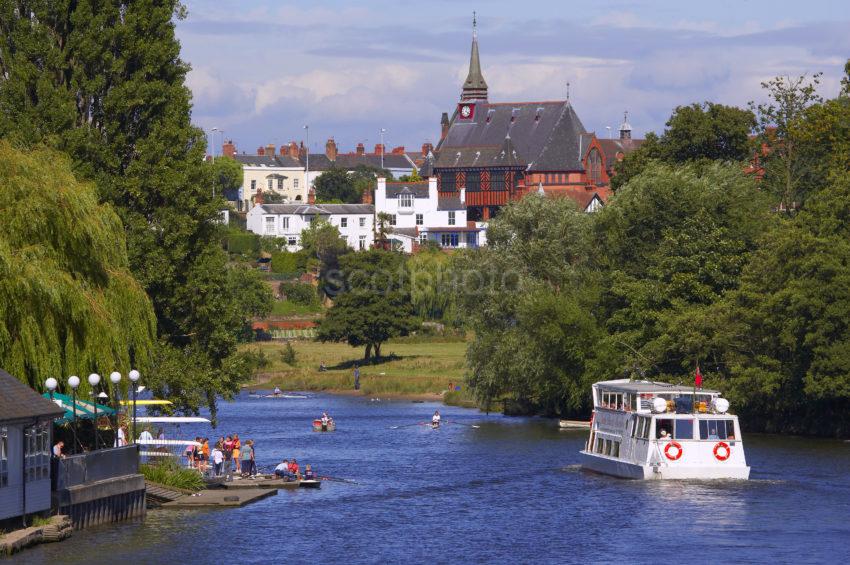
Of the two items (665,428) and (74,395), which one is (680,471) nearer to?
(665,428)

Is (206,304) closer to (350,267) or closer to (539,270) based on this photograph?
(539,270)

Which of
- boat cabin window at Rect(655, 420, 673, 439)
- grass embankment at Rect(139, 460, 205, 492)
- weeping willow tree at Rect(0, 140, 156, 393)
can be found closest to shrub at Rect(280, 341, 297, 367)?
boat cabin window at Rect(655, 420, 673, 439)

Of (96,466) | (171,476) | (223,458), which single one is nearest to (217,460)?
(223,458)

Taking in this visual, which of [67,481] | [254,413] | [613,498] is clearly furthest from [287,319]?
[67,481]

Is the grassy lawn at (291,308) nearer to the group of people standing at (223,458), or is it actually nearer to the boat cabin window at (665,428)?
the group of people standing at (223,458)

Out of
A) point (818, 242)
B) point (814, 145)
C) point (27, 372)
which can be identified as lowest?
point (27, 372)

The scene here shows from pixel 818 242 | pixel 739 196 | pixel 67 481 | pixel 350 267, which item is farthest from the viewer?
pixel 350 267

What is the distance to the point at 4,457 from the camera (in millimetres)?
39438

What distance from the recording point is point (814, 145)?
10181 centimetres

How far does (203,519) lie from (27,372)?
805cm

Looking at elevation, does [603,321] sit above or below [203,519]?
above

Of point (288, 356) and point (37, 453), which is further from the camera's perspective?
point (288, 356)

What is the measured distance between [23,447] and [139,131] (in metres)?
23.8

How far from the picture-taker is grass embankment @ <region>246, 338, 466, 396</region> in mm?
121438
